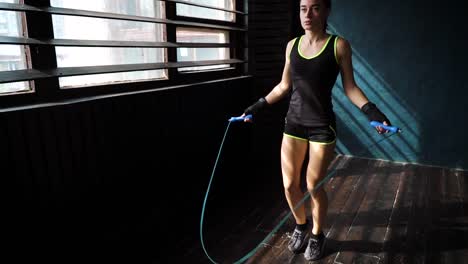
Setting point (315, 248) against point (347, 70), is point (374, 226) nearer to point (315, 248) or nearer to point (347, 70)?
point (315, 248)

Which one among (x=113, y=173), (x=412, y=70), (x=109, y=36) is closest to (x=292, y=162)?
(x=113, y=173)

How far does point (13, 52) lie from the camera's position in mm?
1519

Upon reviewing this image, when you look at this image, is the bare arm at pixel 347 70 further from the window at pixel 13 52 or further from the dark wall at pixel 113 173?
the window at pixel 13 52

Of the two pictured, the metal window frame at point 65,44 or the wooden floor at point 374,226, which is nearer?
the metal window frame at point 65,44

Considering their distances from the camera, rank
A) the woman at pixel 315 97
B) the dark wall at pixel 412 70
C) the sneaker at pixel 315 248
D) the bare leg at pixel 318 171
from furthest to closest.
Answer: the dark wall at pixel 412 70 → the sneaker at pixel 315 248 → the bare leg at pixel 318 171 → the woman at pixel 315 97

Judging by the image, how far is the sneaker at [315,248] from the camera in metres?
1.99

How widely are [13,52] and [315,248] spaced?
6.20ft

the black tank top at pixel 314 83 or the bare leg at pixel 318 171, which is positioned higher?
the black tank top at pixel 314 83

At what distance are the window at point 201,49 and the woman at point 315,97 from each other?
0.89 m

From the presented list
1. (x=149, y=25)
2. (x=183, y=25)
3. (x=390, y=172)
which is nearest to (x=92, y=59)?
(x=149, y=25)

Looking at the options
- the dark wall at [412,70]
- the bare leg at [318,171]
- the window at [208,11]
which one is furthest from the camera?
the dark wall at [412,70]

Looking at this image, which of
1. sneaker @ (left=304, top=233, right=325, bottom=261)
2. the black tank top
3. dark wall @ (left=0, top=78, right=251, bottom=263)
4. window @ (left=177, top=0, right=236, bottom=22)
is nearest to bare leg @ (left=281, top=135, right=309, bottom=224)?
the black tank top

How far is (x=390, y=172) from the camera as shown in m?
3.40

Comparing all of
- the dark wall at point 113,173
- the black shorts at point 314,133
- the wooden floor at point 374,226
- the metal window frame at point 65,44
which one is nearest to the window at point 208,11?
the metal window frame at point 65,44
